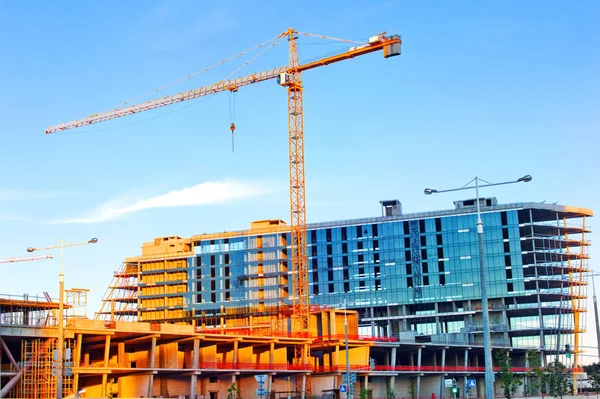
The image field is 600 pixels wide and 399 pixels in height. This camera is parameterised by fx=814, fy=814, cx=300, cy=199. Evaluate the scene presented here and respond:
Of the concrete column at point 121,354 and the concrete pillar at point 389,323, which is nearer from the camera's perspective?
the concrete column at point 121,354

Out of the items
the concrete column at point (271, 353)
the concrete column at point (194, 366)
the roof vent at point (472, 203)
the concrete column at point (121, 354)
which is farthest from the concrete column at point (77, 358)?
the roof vent at point (472, 203)

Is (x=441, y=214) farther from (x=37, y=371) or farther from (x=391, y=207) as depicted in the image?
(x=37, y=371)

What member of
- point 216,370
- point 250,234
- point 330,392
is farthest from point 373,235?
point 216,370

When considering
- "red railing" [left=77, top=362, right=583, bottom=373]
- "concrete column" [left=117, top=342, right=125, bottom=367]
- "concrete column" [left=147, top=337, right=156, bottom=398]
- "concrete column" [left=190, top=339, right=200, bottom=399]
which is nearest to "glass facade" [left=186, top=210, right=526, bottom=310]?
"red railing" [left=77, top=362, right=583, bottom=373]

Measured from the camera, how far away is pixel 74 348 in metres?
89.4

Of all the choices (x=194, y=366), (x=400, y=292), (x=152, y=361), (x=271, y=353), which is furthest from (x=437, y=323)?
(x=152, y=361)

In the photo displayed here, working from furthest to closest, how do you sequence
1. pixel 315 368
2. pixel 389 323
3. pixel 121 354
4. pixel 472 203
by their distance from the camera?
pixel 472 203 < pixel 389 323 < pixel 315 368 < pixel 121 354

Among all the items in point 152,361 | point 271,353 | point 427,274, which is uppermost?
point 427,274

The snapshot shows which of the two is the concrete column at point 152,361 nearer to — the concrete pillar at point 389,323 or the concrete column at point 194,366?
the concrete column at point 194,366

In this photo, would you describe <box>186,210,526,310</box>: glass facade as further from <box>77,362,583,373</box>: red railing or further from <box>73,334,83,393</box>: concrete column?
<box>73,334,83,393</box>: concrete column

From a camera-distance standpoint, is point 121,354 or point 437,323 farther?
point 437,323

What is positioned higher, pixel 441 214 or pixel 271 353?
pixel 441 214

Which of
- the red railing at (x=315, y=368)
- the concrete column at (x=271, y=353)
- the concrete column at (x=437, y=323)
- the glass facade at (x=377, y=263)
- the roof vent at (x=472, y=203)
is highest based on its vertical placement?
the roof vent at (x=472, y=203)

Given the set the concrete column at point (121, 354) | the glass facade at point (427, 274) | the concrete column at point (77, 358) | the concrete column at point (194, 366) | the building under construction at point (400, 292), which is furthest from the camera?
the glass facade at point (427, 274)
